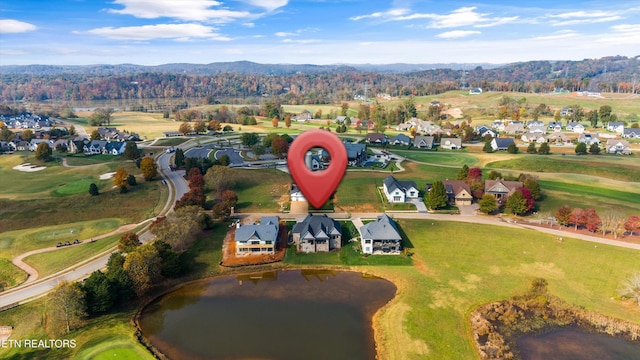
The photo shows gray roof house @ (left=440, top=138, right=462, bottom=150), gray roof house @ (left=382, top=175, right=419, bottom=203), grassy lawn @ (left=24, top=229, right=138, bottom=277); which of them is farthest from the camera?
gray roof house @ (left=440, top=138, right=462, bottom=150)

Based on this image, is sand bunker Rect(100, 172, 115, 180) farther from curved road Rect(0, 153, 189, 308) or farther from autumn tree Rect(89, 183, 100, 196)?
curved road Rect(0, 153, 189, 308)

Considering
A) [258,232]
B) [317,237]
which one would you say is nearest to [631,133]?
[317,237]

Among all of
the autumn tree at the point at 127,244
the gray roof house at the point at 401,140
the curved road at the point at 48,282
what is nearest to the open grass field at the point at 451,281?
the curved road at the point at 48,282

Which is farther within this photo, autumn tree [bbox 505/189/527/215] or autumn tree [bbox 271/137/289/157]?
autumn tree [bbox 271/137/289/157]

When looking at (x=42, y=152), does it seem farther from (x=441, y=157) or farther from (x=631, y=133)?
(x=631, y=133)

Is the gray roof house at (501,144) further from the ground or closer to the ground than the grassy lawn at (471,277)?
further from the ground

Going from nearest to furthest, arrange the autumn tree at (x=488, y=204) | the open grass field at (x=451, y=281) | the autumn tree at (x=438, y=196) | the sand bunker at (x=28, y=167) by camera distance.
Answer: the open grass field at (x=451, y=281) → the autumn tree at (x=488, y=204) → the autumn tree at (x=438, y=196) → the sand bunker at (x=28, y=167)

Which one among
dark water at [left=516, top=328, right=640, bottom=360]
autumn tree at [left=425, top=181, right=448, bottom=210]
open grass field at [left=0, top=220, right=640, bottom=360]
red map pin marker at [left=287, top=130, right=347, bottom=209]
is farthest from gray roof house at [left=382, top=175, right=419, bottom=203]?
red map pin marker at [left=287, top=130, right=347, bottom=209]

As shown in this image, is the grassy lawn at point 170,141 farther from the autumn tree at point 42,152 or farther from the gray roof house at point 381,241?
the gray roof house at point 381,241
